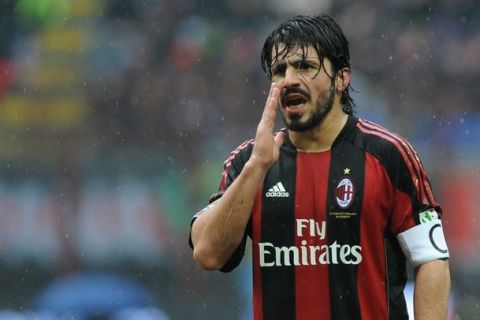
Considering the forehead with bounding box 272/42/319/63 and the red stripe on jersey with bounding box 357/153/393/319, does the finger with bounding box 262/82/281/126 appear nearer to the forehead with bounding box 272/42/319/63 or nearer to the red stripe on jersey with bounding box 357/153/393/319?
the forehead with bounding box 272/42/319/63

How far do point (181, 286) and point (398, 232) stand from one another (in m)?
3.76

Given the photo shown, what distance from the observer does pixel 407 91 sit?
23.1 feet

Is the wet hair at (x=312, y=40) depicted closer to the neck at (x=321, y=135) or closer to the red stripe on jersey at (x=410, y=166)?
the neck at (x=321, y=135)

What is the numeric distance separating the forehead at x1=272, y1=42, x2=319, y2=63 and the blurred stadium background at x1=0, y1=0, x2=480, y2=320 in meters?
3.60

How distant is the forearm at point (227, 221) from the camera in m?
2.87

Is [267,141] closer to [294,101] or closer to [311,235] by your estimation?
[294,101]

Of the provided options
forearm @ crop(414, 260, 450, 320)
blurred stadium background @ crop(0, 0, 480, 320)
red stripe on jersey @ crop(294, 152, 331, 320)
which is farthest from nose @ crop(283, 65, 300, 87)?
blurred stadium background @ crop(0, 0, 480, 320)

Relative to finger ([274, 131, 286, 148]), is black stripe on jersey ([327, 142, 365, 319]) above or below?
below

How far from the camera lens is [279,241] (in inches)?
120

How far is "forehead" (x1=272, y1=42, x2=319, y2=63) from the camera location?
9.95 feet

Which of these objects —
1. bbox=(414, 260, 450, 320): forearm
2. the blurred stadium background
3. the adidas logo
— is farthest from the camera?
the blurred stadium background

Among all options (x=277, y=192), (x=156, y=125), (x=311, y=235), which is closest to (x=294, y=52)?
(x=277, y=192)

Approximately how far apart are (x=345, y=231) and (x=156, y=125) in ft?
13.4

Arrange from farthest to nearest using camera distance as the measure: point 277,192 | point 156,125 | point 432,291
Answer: point 156,125 → point 277,192 → point 432,291
